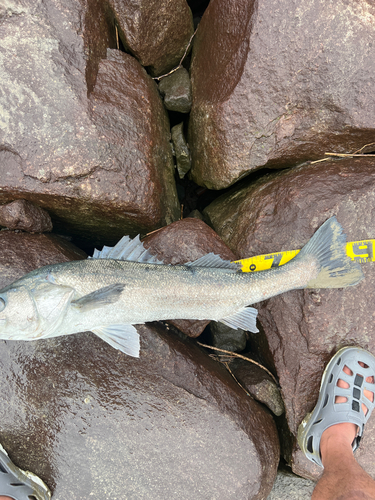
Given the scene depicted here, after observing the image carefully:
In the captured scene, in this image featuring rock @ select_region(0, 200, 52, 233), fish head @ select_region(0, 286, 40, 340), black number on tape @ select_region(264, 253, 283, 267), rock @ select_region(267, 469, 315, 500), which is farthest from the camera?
rock @ select_region(267, 469, 315, 500)

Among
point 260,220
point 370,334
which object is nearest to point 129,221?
point 260,220

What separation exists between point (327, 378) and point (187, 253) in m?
2.07

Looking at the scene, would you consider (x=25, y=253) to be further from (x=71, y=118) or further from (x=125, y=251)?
(x=71, y=118)

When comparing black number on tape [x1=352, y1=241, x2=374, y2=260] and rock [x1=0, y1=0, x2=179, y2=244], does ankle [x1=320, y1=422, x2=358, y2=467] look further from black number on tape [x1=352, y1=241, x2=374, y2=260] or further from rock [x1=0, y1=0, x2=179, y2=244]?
rock [x1=0, y1=0, x2=179, y2=244]

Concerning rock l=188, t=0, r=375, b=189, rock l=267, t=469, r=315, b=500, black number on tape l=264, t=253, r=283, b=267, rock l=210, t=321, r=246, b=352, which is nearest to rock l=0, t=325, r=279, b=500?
rock l=267, t=469, r=315, b=500

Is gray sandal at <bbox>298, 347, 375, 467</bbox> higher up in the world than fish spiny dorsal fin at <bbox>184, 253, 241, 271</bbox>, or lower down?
lower down

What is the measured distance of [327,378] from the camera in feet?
11.0

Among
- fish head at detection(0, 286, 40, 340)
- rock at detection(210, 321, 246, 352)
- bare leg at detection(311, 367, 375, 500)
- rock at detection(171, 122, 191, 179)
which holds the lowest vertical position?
bare leg at detection(311, 367, 375, 500)

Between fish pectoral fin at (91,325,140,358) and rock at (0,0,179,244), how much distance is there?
4.23 feet

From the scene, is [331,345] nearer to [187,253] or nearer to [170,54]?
[187,253]

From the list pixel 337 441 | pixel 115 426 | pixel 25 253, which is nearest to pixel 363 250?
pixel 337 441

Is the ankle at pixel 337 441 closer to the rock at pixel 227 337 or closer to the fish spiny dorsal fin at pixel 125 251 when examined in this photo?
the rock at pixel 227 337

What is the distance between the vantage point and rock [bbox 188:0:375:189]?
3.17 m

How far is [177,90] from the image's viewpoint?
3.91 meters
